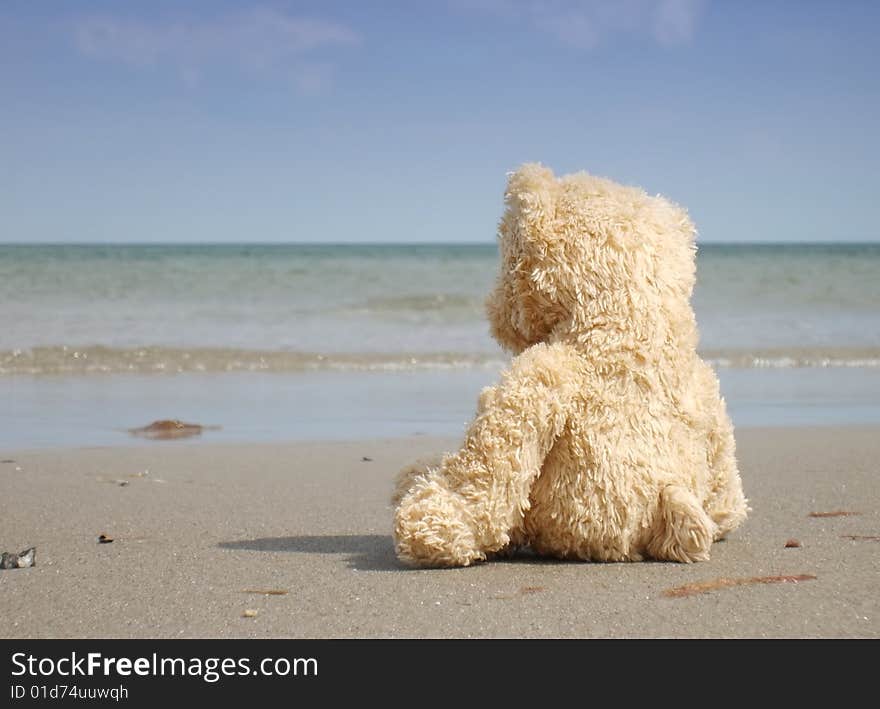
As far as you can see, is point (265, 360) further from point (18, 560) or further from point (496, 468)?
point (496, 468)

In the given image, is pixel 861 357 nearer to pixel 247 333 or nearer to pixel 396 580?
pixel 247 333

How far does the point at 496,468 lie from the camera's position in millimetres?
2807

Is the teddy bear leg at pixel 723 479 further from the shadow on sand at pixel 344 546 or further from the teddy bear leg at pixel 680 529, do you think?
the shadow on sand at pixel 344 546

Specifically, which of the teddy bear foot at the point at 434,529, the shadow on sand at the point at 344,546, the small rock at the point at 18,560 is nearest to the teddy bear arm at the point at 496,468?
the teddy bear foot at the point at 434,529

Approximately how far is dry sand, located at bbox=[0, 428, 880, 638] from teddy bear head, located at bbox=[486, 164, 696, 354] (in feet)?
2.29

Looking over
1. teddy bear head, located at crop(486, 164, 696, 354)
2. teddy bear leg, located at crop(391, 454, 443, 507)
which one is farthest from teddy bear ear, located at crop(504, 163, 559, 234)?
teddy bear leg, located at crop(391, 454, 443, 507)

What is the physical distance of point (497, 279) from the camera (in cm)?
311

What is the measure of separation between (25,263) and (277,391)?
2272cm

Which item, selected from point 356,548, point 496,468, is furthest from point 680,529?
point 356,548

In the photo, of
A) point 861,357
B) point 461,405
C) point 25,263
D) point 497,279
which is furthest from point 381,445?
point 25,263

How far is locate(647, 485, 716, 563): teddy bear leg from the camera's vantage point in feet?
9.50

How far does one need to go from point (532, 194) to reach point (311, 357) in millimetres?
8175

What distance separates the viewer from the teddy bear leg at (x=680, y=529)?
9.50 ft

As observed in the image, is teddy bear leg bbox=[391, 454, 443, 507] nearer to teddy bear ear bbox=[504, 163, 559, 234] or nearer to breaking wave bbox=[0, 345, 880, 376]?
teddy bear ear bbox=[504, 163, 559, 234]
